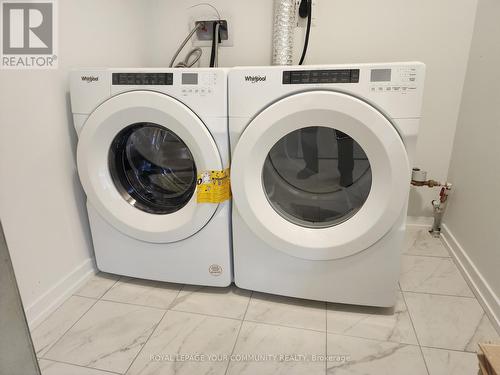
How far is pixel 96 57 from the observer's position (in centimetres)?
125

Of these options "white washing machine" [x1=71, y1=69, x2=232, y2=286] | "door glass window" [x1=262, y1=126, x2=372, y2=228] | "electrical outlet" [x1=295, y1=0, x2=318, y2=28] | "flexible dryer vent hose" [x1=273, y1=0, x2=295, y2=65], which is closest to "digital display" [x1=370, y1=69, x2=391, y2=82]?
"door glass window" [x1=262, y1=126, x2=372, y2=228]

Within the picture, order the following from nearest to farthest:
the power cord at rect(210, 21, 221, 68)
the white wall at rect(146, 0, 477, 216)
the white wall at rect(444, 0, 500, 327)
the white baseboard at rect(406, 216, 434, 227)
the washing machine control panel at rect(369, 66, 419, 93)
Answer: the washing machine control panel at rect(369, 66, 419, 93) → the white wall at rect(444, 0, 500, 327) → the white wall at rect(146, 0, 477, 216) → the power cord at rect(210, 21, 221, 68) → the white baseboard at rect(406, 216, 434, 227)

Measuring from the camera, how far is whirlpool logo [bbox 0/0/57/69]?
92cm

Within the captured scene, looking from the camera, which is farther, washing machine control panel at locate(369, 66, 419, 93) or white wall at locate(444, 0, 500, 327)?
white wall at locate(444, 0, 500, 327)

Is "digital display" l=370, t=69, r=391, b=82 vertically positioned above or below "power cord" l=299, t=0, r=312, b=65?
below

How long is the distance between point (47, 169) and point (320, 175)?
0.89 meters

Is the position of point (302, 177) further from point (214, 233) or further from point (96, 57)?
point (96, 57)

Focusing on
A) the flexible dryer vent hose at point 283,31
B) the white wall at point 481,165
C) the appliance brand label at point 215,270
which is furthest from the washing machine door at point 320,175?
the flexible dryer vent hose at point 283,31

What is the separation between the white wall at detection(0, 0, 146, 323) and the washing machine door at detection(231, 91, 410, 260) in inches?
24.5

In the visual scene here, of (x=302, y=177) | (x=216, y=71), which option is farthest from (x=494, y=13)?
(x=216, y=71)

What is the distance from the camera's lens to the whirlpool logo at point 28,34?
0.92m

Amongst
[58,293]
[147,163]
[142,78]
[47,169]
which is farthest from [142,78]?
[58,293]

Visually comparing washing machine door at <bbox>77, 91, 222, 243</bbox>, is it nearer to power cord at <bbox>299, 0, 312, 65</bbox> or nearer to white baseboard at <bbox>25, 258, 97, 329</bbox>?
white baseboard at <bbox>25, 258, 97, 329</bbox>

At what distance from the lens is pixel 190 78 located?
3.13ft
